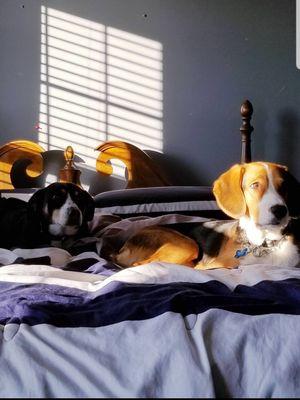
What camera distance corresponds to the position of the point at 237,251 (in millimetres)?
1359

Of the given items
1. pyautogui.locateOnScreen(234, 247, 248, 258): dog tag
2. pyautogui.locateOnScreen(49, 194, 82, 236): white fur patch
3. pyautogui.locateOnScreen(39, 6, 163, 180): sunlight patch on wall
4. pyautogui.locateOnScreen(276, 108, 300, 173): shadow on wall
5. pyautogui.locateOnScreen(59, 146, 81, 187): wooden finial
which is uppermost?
pyautogui.locateOnScreen(39, 6, 163, 180): sunlight patch on wall

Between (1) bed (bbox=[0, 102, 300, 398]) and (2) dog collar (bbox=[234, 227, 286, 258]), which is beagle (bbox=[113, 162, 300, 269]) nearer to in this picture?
(2) dog collar (bbox=[234, 227, 286, 258])

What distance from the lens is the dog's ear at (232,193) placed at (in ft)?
4.42

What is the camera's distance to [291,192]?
4.28ft

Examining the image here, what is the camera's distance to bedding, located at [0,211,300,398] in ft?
1.98

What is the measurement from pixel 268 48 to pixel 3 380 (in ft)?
7.80

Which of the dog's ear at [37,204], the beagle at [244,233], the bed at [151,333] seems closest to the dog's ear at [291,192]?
the beagle at [244,233]

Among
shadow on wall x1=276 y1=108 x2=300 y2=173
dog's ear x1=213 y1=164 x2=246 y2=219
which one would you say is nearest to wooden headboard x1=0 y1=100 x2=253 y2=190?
shadow on wall x1=276 y1=108 x2=300 y2=173

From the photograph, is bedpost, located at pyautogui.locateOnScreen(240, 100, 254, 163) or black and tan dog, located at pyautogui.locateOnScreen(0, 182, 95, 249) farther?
bedpost, located at pyautogui.locateOnScreen(240, 100, 254, 163)

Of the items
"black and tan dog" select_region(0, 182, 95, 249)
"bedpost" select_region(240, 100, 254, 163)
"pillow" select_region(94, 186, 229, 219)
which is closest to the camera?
"black and tan dog" select_region(0, 182, 95, 249)

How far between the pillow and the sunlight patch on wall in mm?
626

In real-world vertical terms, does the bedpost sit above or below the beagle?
above

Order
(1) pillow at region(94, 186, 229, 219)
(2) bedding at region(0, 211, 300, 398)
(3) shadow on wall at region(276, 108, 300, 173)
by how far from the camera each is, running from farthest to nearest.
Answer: (3) shadow on wall at region(276, 108, 300, 173) → (1) pillow at region(94, 186, 229, 219) → (2) bedding at region(0, 211, 300, 398)

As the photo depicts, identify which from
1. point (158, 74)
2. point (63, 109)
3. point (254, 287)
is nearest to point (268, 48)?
point (158, 74)
